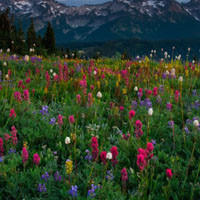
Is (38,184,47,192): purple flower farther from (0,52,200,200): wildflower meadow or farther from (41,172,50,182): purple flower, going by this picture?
(41,172,50,182): purple flower

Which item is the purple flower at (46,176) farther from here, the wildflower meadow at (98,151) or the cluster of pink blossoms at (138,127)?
the cluster of pink blossoms at (138,127)

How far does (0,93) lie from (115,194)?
362cm

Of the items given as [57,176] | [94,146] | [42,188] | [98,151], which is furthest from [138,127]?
[42,188]

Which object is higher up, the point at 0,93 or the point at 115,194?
the point at 0,93

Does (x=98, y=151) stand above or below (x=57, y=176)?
above

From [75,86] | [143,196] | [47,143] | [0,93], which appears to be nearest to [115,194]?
[143,196]

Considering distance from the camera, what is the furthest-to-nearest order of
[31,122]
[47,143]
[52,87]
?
[52,87] → [31,122] → [47,143]

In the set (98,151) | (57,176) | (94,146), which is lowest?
(57,176)

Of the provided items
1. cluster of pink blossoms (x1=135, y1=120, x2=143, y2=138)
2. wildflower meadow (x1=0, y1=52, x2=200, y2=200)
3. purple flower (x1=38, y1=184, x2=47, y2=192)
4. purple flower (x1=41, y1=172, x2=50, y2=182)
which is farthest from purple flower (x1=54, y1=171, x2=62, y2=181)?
cluster of pink blossoms (x1=135, y1=120, x2=143, y2=138)

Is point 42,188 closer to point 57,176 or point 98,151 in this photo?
point 57,176

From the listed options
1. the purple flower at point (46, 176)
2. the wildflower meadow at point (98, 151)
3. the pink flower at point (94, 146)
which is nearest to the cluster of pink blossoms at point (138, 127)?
the wildflower meadow at point (98, 151)

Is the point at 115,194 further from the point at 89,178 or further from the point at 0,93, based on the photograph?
the point at 0,93

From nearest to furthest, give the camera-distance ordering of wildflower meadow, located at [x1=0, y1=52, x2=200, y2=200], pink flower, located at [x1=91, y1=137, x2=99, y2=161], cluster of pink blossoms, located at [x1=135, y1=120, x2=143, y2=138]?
pink flower, located at [x1=91, y1=137, x2=99, y2=161] → wildflower meadow, located at [x1=0, y1=52, x2=200, y2=200] → cluster of pink blossoms, located at [x1=135, y1=120, x2=143, y2=138]

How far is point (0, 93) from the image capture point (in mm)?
5188
